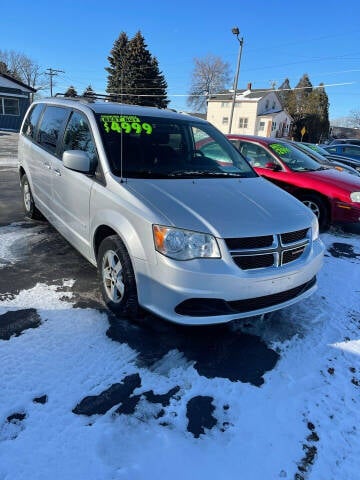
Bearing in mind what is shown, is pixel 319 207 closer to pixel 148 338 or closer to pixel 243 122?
pixel 148 338

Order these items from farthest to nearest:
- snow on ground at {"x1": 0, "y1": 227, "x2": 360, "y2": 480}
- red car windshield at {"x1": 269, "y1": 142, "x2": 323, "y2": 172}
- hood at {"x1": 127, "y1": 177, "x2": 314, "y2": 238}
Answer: red car windshield at {"x1": 269, "y1": 142, "x2": 323, "y2": 172} < hood at {"x1": 127, "y1": 177, "x2": 314, "y2": 238} < snow on ground at {"x1": 0, "y1": 227, "x2": 360, "y2": 480}

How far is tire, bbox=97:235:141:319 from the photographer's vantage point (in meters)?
2.97

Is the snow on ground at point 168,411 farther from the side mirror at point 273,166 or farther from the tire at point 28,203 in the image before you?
the side mirror at point 273,166

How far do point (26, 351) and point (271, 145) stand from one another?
18.6 feet

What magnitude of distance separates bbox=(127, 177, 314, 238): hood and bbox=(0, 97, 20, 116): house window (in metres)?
31.3

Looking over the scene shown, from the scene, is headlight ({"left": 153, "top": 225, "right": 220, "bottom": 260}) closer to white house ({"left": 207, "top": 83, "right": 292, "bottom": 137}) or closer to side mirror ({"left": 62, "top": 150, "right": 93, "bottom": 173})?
side mirror ({"left": 62, "top": 150, "right": 93, "bottom": 173})

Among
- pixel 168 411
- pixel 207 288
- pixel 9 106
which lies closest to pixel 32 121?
pixel 207 288

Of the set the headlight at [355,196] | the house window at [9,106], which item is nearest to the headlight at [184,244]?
the headlight at [355,196]

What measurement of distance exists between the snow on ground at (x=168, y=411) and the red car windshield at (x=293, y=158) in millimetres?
4043

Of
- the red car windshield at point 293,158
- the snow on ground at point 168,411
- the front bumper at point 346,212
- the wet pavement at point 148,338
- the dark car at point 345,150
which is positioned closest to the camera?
the snow on ground at point 168,411

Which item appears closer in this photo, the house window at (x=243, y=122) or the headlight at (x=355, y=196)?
the headlight at (x=355, y=196)

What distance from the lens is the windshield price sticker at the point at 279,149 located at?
688 cm

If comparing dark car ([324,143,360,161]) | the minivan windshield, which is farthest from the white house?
the minivan windshield

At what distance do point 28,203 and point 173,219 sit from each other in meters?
3.94
